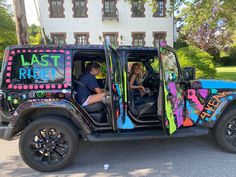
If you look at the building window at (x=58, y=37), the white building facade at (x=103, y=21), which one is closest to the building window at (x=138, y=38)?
the white building facade at (x=103, y=21)

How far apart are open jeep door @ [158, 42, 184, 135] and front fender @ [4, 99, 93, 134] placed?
131 centimetres

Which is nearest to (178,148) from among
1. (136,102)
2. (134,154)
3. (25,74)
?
(134,154)

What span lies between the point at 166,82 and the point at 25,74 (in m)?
2.17

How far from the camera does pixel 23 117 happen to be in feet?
10.7

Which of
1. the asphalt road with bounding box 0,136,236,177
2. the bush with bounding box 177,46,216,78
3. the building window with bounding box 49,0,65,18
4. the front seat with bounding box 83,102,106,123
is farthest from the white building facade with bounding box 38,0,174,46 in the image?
the front seat with bounding box 83,102,106,123

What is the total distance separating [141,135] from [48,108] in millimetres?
1540

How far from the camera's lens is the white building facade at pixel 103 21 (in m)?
21.6

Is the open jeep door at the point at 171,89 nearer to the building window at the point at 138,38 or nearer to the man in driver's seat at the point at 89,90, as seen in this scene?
the man in driver's seat at the point at 89,90

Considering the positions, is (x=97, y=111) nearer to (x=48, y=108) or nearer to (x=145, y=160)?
(x=48, y=108)

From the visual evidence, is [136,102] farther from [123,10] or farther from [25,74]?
[123,10]

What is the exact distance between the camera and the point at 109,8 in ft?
72.5

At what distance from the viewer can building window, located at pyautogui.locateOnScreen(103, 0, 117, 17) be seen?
2195cm

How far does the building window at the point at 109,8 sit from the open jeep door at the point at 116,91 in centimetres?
1994

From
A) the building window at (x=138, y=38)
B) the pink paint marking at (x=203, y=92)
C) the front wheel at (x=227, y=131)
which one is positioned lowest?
the front wheel at (x=227, y=131)
